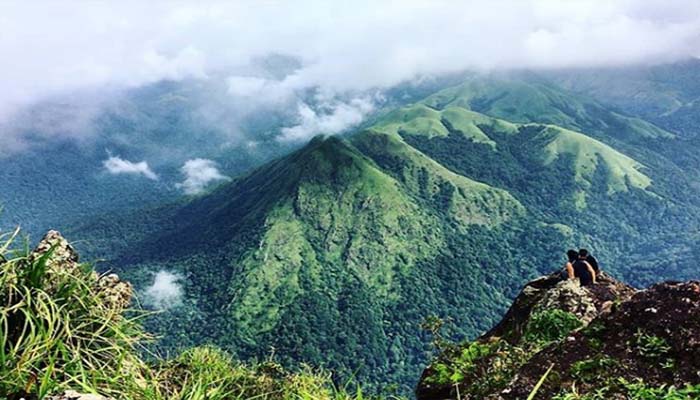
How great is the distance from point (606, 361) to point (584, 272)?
471 inches

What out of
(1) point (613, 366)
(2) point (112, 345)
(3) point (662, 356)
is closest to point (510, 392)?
(1) point (613, 366)

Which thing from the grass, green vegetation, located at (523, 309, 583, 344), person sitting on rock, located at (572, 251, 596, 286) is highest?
the grass

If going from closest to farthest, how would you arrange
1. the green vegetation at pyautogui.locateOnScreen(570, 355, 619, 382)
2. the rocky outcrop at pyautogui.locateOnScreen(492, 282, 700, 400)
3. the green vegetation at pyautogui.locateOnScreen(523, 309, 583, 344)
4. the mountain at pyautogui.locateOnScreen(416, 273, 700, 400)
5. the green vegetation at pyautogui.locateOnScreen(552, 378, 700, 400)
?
the green vegetation at pyautogui.locateOnScreen(552, 378, 700, 400), the mountain at pyautogui.locateOnScreen(416, 273, 700, 400), the rocky outcrop at pyautogui.locateOnScreen(492, 282, 700, 400), the green vegetation at pyautogui.locateOnScreen(570, 355, 619, 382), the green vegetation at pyautogui.locateOnScreen(523, 309, 583, 344)

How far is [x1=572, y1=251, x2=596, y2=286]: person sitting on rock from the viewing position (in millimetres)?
19141

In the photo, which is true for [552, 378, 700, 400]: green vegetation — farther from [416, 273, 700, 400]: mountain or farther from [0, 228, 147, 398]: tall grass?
[0, 228, 147, 398]: tall grass

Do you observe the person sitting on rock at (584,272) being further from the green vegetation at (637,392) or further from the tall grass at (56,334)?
the tall grass at (56,334)

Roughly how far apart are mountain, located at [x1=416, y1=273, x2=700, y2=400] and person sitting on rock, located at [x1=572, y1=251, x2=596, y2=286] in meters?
7.81

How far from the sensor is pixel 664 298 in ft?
30.5

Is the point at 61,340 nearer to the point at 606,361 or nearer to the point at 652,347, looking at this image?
the point at 606,361

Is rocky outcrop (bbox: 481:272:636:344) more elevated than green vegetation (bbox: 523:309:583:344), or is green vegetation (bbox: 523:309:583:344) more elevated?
green vegetation (bbox: 523:309:583:344)

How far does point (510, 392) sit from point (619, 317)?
2.43 meters

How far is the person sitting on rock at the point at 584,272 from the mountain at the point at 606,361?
7813mm

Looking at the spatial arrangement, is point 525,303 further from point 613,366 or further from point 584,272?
point 613,366

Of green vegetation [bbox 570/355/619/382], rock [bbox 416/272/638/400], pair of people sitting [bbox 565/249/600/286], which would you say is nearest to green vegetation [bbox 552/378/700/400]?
green vegetation [bbox 570/355/619/382]
